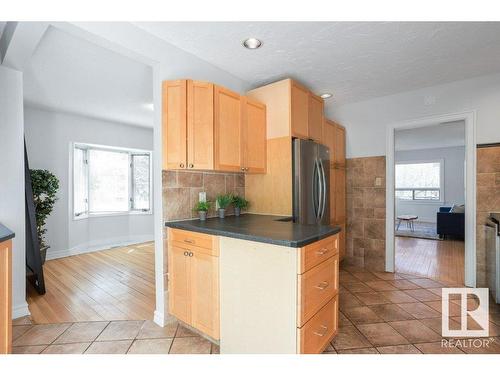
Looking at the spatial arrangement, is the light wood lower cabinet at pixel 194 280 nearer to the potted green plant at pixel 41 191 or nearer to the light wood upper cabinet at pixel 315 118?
the light wood upper cabinet at pixel 315 118

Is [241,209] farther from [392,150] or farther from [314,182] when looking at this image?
[392,150]

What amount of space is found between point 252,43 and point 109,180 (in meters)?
4.35

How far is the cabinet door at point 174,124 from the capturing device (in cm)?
→ 207

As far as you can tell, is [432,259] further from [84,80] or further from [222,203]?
[84,80]

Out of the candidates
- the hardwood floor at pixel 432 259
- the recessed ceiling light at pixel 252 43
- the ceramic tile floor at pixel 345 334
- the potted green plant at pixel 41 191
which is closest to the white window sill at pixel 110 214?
the potted green plant at pixel 41 191

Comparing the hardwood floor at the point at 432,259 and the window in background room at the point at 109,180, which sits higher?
the window in background room at the point at 109,180

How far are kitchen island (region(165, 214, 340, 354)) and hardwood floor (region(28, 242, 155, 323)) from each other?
0.83 meters

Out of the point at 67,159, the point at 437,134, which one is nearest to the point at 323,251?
the point at 67,159

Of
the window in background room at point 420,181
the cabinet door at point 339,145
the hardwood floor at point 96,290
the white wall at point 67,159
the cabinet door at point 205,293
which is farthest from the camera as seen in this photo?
the window in background room at point 420,181

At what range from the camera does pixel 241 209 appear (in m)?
2.76

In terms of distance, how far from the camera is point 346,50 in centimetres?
233

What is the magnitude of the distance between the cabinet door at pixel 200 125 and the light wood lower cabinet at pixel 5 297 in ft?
4.08

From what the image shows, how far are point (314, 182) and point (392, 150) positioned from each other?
1597 millimetres

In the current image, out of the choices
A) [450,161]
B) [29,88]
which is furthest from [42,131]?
[450,161]
